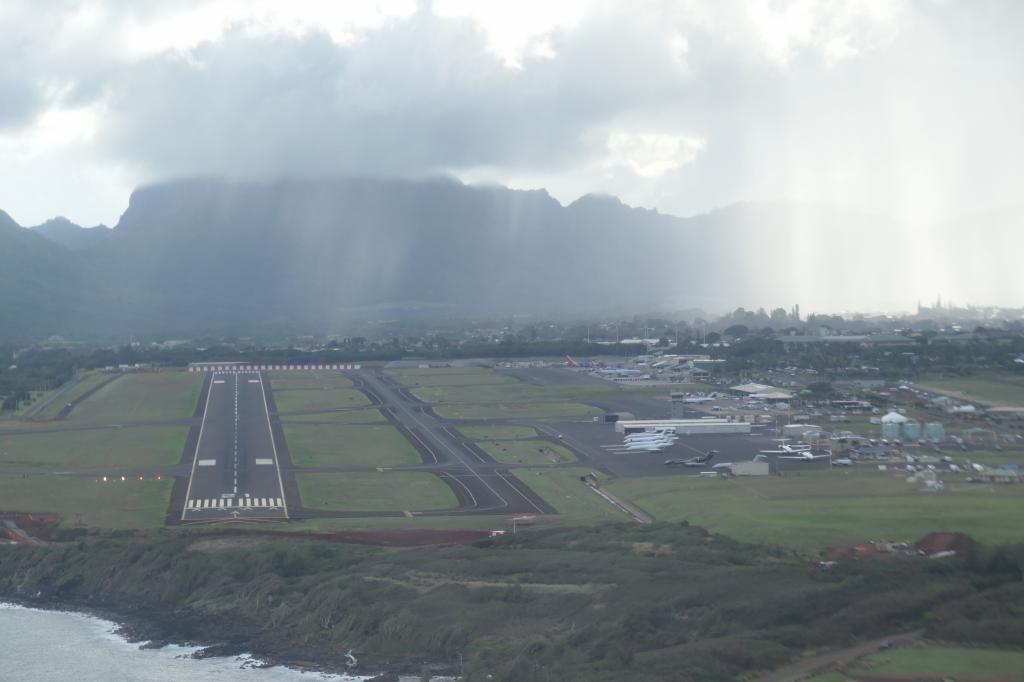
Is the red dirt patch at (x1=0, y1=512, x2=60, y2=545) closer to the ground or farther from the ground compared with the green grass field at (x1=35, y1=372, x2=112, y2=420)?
closer to the ground

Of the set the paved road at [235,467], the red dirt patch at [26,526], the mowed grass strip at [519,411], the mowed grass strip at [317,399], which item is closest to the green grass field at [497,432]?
the mowed grass strip at [519,411]

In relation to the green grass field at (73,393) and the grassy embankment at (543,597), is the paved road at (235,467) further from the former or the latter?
the green grass field at (73,393)

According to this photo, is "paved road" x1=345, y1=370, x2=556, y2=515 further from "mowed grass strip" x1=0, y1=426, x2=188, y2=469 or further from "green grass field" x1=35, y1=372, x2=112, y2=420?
"green grass field" x1=35, y1=372, x2=112, y2=420

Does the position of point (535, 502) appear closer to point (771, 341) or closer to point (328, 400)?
point (328, 400)

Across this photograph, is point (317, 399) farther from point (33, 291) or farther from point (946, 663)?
point (33, 291)

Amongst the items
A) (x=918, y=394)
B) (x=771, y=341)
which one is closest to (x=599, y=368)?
(x=771, y=341)

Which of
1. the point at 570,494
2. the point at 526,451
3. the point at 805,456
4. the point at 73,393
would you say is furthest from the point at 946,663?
the point at 73,393

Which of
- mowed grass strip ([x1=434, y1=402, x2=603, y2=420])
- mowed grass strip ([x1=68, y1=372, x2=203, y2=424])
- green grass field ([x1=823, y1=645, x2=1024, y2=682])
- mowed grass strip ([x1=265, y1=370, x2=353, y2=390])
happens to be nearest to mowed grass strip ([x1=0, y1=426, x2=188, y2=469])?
mowed grass strip ([x1=68, y1=372, x2=203, y2=424])
